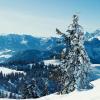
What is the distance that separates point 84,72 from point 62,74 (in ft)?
17.1

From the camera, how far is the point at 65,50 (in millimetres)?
38656

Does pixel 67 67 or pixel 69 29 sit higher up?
pixel 69 29

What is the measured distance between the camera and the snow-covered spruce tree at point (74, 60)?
114 ft

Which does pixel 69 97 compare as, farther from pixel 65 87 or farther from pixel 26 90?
pixel 26 90

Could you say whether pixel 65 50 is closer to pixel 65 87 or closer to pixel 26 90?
pixel 65 87

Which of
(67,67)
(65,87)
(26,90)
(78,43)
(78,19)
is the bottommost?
(26,90)

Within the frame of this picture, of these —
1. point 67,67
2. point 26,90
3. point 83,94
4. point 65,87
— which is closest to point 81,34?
point 67,67

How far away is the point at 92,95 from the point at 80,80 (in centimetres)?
1215

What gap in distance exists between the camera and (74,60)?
120 feet

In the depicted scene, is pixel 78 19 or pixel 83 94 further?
pixel 78 19

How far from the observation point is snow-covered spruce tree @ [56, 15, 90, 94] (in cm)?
3481

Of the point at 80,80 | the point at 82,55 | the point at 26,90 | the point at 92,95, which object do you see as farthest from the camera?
the point at 26,90

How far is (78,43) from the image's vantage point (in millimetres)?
36500

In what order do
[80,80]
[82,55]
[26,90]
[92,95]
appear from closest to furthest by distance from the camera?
[92,95]
[80,80]
[82,55]
[26,90]
